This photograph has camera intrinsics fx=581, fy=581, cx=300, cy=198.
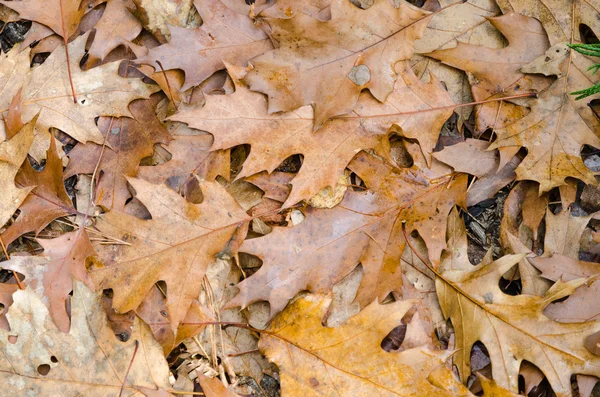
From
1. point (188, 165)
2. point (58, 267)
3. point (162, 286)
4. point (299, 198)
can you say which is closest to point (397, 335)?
point (299, 198)

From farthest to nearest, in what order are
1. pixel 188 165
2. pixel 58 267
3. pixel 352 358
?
pixel 188 165 → pixel 58 267 → pixel 352 358

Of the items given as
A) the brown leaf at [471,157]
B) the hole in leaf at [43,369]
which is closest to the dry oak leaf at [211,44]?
the brown leaf at [471,157]

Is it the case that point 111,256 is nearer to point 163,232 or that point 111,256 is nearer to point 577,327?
point 163,232

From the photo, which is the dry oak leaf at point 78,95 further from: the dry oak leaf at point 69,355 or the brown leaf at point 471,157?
the brown leaf at point 471,157

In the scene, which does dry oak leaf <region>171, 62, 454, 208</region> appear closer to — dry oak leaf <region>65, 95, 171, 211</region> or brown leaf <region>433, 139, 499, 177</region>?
brown leaf <region>433, 139, 499, 177</region>

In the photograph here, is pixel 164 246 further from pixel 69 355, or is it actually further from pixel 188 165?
pixel 69 355

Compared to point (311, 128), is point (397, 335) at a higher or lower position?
lower

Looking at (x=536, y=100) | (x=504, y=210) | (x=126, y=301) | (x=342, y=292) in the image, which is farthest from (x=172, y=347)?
(x=536, y=100)
